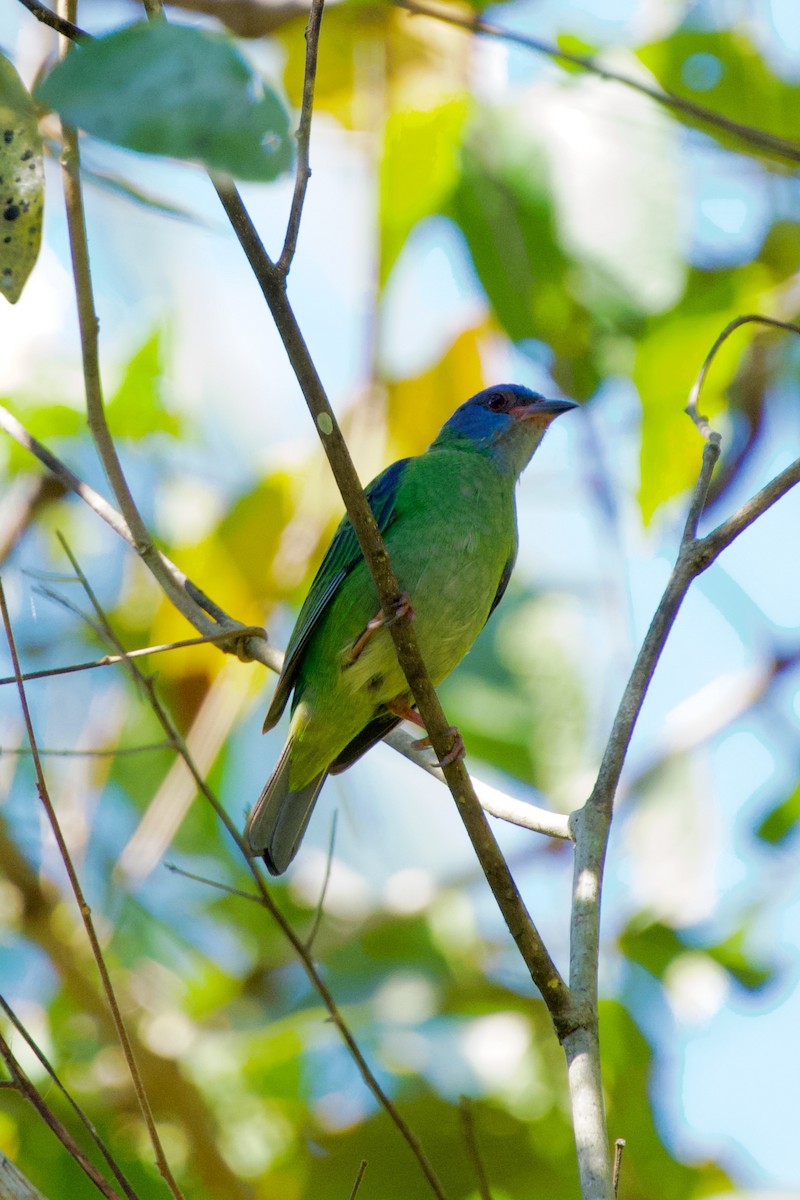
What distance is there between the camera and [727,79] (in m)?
4.54

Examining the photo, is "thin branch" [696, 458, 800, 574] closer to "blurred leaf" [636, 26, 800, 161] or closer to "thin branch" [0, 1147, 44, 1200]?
"thin branch" [0, 1147, 44, 1200]

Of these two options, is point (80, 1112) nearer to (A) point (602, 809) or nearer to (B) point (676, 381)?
(A) point (602, 809)

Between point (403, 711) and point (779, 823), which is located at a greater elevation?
point (779, 823)

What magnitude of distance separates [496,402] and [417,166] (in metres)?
0.98

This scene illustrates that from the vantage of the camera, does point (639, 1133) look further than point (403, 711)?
No

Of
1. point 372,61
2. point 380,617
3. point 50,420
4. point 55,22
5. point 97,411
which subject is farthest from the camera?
point 372,61

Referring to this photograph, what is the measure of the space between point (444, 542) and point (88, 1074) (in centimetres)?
217

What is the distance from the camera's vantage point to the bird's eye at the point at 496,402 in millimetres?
4969

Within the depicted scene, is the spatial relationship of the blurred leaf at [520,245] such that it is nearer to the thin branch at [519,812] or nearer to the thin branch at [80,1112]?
the thin branch at [519,812]

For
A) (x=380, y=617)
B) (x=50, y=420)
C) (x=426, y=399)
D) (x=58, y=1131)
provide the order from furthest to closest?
(x=426, y=399), (x=50, y=420), (x=380, y=617), (x=58, y=1131)

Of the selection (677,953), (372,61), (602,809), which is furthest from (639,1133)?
(372,61)

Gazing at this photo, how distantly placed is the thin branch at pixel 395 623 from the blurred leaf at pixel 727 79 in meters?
2.55

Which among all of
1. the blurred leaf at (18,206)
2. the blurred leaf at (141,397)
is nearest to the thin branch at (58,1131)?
the blurred leaf at (18,206)

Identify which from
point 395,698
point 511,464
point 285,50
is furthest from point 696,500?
point 285,50
